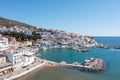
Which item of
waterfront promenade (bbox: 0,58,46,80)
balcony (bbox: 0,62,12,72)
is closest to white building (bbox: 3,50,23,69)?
balcony (bbox: 0,62,12,72)

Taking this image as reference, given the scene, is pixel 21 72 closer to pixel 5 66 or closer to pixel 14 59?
pixel 5 66

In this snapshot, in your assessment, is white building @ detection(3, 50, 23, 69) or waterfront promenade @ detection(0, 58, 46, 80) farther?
white building @ detection(3, 50, 23, 69)

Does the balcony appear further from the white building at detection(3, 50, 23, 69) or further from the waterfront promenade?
the waterfront promenade

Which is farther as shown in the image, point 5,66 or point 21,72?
point 21,72

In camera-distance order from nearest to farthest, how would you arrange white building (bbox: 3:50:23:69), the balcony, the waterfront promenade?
the waterfront promenade < the balcony < white building (bbox: 3:50:23:69)

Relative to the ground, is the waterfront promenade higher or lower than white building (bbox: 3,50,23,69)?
lower

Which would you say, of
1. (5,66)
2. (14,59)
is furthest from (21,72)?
(14,59)

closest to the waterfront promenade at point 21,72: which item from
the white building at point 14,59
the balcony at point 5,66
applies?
the white building at point 14,59

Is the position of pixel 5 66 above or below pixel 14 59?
below

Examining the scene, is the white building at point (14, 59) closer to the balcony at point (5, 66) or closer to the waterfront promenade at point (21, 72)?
the balcony at point (5, 66)

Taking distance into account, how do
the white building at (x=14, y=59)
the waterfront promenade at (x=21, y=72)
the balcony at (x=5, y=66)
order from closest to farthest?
the waterfront promenade at (x=21, y=72)
the balcony at (x=5, y=66)
the white building at (x=14, y=59)

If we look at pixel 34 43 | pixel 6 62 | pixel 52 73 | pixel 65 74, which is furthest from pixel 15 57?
pixel 34 43
